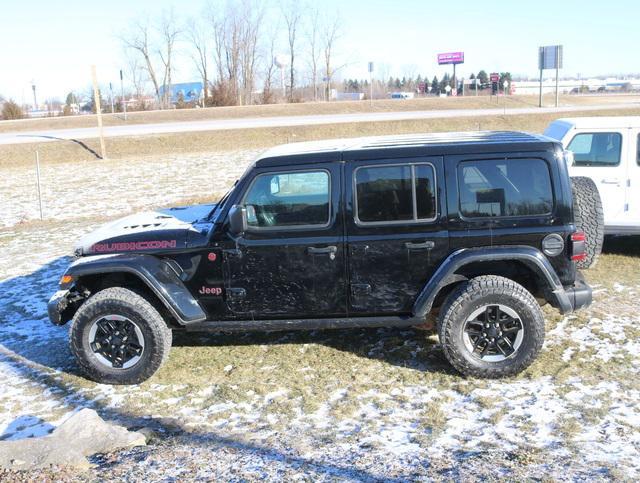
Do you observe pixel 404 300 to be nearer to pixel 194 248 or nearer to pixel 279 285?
pixel 279 285

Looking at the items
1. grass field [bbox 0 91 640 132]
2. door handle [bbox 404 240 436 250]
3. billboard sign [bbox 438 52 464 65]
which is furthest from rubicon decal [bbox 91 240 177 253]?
billboard sign [bbox 438 52 464 65]

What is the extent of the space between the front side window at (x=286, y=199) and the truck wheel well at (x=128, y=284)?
1.12 meters

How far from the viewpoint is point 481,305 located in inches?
195

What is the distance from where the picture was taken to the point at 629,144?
26.3 ft

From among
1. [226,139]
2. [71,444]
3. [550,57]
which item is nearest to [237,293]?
[71,444]

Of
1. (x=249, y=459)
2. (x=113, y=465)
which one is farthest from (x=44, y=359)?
(x=249, y=459)

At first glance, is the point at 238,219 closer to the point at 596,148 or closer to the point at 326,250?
the point at 326,250

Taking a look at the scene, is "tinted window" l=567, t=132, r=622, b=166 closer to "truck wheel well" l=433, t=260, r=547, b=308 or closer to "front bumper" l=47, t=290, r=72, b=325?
"truck wheel well" l=433, t=260, r=547, b=308

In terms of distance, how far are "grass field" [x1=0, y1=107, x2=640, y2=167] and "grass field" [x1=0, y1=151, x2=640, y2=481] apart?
21.0 metres

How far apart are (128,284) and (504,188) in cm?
331

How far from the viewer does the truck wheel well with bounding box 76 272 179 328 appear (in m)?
5.43

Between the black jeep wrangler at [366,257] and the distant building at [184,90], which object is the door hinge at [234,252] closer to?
the black jeep wrangler at [366,257]

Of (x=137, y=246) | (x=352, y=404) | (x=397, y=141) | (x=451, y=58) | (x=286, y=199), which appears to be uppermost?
(x=451, y=58)

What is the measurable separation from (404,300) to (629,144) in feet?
15.5
